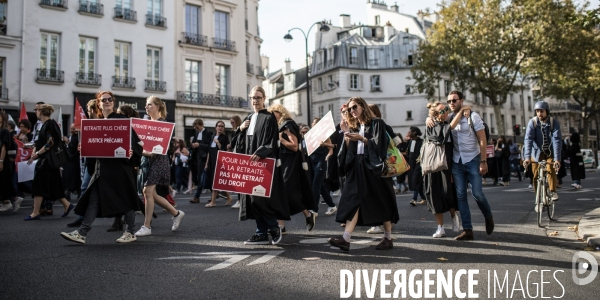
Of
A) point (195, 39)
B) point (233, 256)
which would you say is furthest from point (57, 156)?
point (195, 39)

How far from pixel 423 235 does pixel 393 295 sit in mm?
3501

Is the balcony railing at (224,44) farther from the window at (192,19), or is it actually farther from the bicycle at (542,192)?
the bicycle at (542,192)

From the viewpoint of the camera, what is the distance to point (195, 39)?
35031 millimetres

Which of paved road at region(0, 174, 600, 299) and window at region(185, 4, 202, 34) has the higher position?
window at region(185, 4, 202, 34)

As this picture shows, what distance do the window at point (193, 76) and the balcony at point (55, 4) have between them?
26.2 feet

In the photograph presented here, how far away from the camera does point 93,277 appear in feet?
16.7

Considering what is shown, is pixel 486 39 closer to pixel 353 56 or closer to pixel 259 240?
pixel 259 240

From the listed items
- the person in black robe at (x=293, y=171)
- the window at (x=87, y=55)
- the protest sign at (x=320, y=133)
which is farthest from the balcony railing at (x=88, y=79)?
the person in black robe at (x=293, y=171)

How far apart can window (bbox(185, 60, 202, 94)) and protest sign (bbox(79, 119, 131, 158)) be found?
28.0 metres

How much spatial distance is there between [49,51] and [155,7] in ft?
23.1

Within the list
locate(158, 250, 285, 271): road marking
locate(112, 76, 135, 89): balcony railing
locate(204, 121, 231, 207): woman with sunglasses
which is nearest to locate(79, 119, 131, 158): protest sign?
locate(158, 250, 285, 271): road marking

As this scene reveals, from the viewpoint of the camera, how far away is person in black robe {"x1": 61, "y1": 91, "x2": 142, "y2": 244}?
6.90 metres

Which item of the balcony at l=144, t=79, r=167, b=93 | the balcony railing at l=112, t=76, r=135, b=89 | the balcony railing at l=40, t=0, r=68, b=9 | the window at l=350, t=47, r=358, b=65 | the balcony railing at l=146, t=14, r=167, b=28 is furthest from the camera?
the window at l=350, t=47, r=358, b=65

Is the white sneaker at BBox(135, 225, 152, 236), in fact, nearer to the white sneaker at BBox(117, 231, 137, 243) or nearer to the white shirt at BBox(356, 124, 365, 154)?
the white sneaker at BBox(117, 231, 137, 243)
